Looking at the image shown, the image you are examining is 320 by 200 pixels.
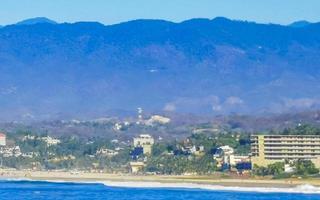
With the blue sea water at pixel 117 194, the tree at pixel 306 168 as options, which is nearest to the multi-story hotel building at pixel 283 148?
the tree at pixel 306 168

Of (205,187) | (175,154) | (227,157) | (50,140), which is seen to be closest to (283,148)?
(227,157)

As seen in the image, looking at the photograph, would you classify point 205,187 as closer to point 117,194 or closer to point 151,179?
point 117,194

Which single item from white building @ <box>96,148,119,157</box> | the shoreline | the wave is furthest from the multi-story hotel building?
white building @ <box>96,148,119,157</box>

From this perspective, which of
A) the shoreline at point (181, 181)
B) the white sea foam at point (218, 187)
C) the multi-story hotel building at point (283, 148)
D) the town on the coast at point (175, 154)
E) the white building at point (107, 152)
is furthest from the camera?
the white building at point (107, 152)

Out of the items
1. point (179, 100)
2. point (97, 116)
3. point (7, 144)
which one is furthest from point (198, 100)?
point (7, 144)

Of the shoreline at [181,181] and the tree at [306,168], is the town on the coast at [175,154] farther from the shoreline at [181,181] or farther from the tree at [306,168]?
the shoreline at [181,181]

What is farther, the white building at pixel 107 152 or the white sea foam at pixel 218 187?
the white building at pixel 107 152

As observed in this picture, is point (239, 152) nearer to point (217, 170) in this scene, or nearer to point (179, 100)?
point (217, 170)

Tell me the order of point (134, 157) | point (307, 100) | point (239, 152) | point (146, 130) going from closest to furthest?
point (239, 152) → point (134, 157) → point (146, 130) → point (307, 100)
